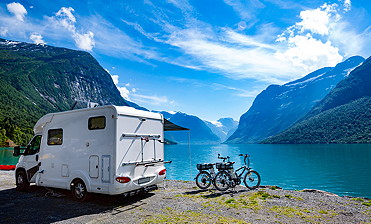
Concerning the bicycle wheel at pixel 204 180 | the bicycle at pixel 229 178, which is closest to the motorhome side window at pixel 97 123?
the bicycle wheel at pixel 204 180

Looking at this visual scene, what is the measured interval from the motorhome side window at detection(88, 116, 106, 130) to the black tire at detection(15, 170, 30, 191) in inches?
189

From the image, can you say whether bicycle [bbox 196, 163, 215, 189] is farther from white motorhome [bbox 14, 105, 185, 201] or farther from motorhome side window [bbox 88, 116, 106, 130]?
motorhome side window [bbox 88, 116, 106, 130]

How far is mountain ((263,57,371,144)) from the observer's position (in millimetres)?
139375

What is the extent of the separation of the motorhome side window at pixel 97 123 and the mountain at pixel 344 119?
15137 centimetres

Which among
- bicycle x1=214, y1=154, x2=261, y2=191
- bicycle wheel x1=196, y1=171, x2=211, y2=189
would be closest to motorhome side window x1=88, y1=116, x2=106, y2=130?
bicycle wheel x1=196, y1=171, x2=211, y2=189

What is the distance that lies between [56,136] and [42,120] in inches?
47.7

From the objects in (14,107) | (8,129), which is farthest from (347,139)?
(14,107)

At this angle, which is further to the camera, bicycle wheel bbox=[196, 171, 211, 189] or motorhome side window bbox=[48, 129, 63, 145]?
bicycle wheel bbox=[196, 171, 211, 189]

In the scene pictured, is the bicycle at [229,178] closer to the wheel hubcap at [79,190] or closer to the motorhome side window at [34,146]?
the wheel hubcap at [79,190]

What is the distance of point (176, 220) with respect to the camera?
6.45 meters

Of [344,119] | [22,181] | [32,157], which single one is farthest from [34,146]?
[344,119]

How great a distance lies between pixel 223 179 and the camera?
10.3 m

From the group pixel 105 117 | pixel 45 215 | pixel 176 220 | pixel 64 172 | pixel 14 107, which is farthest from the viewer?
pixel 14 107

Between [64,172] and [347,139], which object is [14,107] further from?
[347,139]
